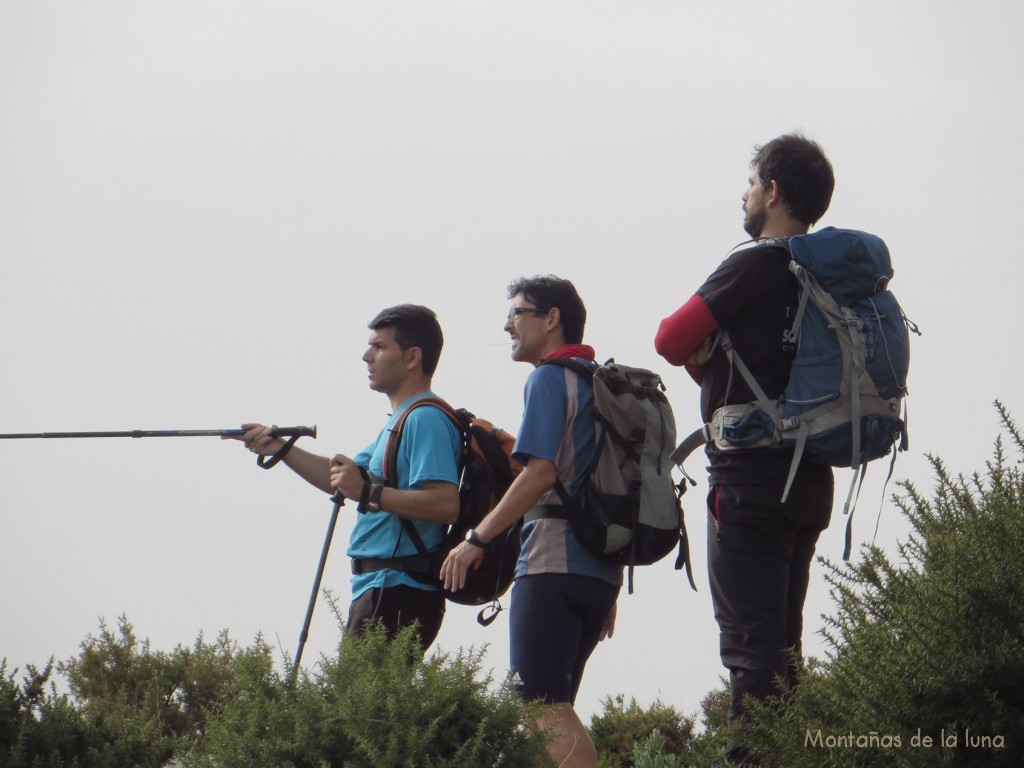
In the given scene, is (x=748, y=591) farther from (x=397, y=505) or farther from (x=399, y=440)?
(x=399, y=440)

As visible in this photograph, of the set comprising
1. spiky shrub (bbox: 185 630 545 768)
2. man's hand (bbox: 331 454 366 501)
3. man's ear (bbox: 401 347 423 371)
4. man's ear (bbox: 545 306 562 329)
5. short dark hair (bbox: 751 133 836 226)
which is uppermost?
short dark hair (bbox: 751 133 836 226)

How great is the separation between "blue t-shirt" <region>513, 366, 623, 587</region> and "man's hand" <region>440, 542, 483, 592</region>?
22cm

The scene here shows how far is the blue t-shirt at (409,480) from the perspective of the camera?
5.77 m

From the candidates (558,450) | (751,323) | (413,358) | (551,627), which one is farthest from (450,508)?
(751,323)

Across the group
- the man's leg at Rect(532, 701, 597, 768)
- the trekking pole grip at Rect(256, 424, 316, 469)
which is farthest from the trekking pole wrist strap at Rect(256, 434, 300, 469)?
the man's leg at Rect(532, 701, 597, 768)

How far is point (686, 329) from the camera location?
193 inches

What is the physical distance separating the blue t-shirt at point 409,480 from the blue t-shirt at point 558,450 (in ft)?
1.74

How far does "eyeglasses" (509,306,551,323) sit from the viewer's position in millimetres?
6145

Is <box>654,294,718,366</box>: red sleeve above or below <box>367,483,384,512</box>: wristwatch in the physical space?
above

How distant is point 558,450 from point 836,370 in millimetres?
1150

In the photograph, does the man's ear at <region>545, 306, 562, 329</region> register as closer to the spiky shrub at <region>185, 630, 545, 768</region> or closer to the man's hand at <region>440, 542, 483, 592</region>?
the man's hand at <region>440, 542, 483, 592</region>

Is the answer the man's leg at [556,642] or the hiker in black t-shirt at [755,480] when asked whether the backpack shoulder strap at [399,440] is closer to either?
the man's leg at [556,642]

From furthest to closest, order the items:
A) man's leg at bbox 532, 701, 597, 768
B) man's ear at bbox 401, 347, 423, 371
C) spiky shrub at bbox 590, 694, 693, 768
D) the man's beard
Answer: spiky shrub at bbox 590, 694, 693, 768 → man's ear at bbox 401, 347, 423, 371 → the man's beard → man's leg at bbox 532, 701, 597, 768

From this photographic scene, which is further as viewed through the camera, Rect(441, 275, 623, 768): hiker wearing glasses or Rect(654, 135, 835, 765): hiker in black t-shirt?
Rect(441, 275, 623, 768): hiker wearing glasses
